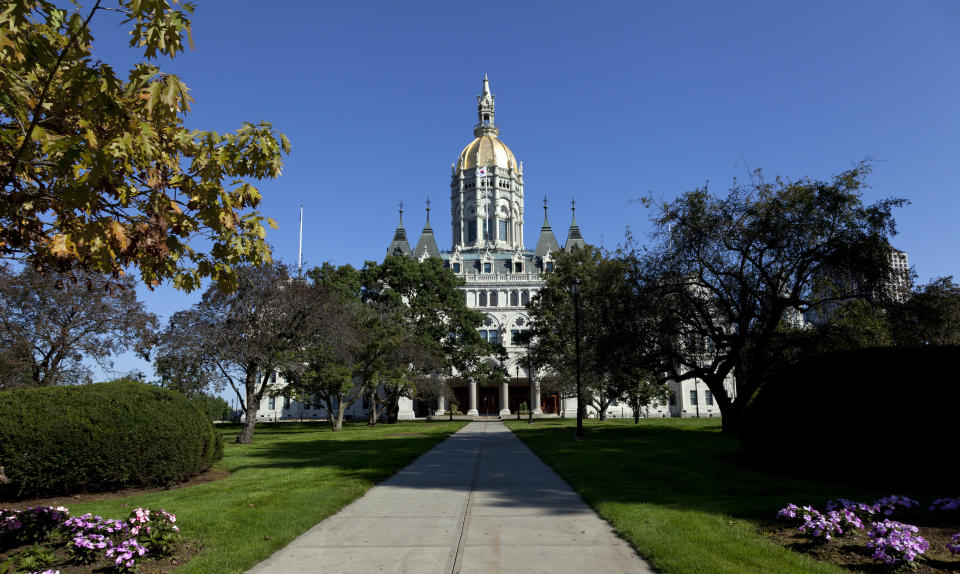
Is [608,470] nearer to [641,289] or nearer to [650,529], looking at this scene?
[650,529]

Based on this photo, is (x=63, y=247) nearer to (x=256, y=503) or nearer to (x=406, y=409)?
(x=256, y=503)

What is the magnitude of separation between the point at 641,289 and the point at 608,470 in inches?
536

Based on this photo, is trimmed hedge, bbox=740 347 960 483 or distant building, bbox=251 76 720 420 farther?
distant building, bbox=251 76 720 420

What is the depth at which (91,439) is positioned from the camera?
37.3 feet

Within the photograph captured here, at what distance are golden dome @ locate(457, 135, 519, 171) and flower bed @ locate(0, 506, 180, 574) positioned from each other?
9789 cm

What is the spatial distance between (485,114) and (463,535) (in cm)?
11302

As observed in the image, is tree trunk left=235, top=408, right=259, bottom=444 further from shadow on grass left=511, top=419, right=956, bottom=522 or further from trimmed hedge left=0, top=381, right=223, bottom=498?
shadow on grass left=511, top=419, right=956, bottom=522

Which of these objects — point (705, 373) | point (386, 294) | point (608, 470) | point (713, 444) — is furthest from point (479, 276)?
point (608, 470)

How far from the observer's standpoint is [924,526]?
311 inches

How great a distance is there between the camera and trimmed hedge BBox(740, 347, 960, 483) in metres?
11.4

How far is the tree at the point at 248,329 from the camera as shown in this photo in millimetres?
24406

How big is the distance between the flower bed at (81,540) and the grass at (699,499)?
224 inches

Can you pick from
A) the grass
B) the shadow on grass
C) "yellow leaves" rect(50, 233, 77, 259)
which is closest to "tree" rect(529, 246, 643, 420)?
the grass

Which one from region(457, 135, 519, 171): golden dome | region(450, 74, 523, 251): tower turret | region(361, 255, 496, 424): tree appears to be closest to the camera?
region(361, 255, 496, 424): tree
